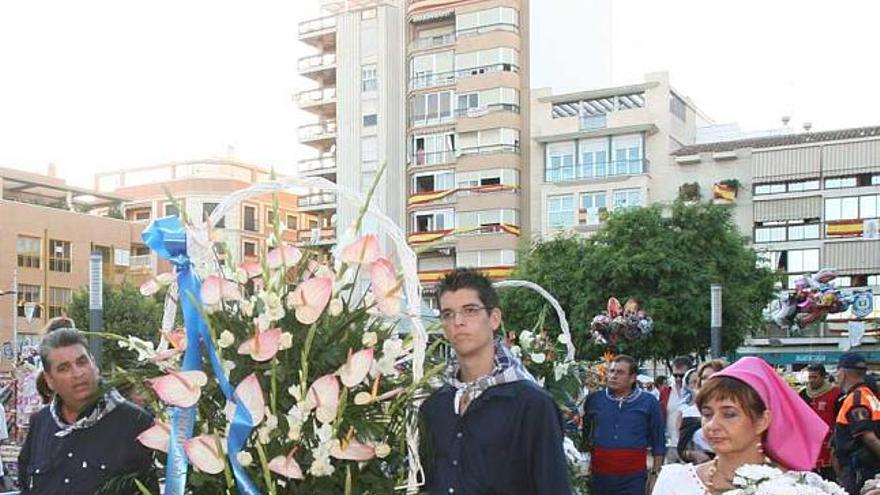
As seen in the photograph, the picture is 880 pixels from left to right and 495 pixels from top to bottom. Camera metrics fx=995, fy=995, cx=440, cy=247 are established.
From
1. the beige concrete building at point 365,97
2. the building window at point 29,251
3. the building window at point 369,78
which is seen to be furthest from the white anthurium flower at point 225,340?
the building window at point 29,251

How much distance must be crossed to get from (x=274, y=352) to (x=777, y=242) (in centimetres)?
3337

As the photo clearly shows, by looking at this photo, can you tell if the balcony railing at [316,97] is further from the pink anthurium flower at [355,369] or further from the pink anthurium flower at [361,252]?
the pink anthurium flower at [355,369]

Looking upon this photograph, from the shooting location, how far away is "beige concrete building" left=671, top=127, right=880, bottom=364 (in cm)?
3225

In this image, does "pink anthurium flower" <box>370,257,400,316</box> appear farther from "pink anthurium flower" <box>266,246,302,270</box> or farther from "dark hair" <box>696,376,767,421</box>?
"dark hair" <box>696,376,767,421</box>

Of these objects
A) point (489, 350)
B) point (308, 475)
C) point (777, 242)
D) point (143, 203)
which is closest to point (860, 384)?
point (489, 350)

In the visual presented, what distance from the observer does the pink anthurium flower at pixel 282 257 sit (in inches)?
116

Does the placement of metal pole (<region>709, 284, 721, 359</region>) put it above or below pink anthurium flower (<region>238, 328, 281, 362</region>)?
below

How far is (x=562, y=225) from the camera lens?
36500 millimetres

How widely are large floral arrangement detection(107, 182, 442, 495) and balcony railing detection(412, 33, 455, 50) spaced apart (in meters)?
37.5

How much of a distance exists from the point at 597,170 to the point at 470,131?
17.2 ft

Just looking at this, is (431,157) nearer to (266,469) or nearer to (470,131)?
(470,131)

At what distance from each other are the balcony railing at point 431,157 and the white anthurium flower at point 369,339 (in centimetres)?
3628

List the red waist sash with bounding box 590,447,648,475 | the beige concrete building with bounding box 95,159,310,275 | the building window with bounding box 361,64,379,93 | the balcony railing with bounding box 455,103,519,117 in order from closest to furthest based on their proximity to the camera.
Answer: the red waist sash with bounding box 590,447,648,475 < the balcony railing with bounding box 455,103,519,117 < the building window with bounding box 361,64,379,93 < the beige concrete building with bounding box 95,159,310,275

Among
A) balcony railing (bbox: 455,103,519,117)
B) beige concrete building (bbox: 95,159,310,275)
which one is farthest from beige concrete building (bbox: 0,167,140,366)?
balcony railing (bbox: 455,103,519,117)
